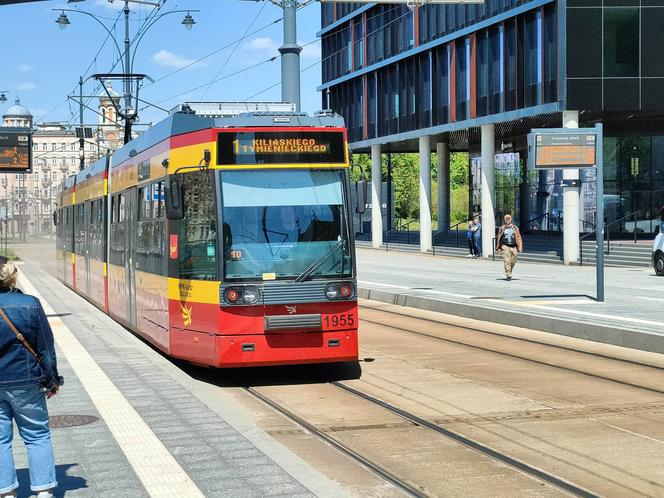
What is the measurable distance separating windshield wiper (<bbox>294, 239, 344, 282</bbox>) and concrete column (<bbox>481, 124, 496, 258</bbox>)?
3432 centimetres

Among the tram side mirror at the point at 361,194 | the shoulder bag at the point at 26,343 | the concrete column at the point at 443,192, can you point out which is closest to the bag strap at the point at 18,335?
the shoulder bag at the point at 26,343

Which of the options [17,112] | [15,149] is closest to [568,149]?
[15,149]

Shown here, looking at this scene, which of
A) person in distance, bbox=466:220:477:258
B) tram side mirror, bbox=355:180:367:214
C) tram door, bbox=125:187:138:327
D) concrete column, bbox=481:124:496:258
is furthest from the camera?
person in distance, bbox=466:220:477:258

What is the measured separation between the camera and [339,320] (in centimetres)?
1150

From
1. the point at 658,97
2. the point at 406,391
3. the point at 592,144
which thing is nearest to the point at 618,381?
the point at 406,391

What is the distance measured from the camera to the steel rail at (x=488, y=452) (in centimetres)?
681

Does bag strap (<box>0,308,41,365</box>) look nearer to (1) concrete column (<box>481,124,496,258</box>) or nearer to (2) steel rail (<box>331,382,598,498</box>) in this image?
(2) steel rail (<box>331,382,598,498</box>)

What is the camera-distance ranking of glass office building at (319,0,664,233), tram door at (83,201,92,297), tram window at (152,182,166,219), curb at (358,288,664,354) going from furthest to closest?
glass office building at (319,0,664,233)
tram door at (83,201,92,297)
curb at (358,288,664,354)
tram window at (152,182,166,219)

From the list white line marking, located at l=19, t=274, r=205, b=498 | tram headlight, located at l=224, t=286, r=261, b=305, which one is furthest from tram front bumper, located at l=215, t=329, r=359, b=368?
white line marking, located at l=19, t=274, r=205, b=498

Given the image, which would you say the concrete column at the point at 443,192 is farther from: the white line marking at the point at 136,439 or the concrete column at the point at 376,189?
the white line marking at the point at 136,439

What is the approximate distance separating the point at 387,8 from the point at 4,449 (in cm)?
5240

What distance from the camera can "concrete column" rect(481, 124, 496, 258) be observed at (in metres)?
45.3

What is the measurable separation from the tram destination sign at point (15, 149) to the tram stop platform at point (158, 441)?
40.6 m

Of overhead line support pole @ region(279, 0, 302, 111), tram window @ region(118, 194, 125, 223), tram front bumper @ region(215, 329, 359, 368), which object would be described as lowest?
tram front bumper @ region(215, 329, 359, 368)
